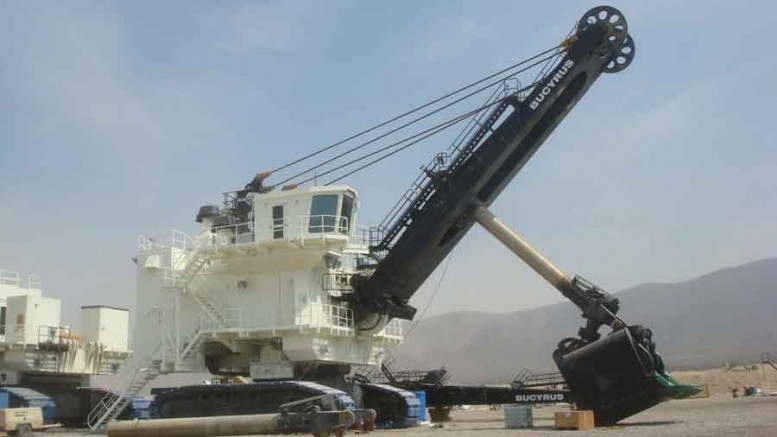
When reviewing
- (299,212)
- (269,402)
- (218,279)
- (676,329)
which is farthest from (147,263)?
(676,329)

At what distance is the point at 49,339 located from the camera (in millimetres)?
26562

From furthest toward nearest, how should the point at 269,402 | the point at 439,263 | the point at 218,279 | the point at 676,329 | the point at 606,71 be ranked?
the point at 676,329 → the point at 218,279 → the point at 439,263 → the point at 606,71 → the point at 269,402

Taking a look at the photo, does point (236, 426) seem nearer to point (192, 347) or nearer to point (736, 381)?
point (192, 347)

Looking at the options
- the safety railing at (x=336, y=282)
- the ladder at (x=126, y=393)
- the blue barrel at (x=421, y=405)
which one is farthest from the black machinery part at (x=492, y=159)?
the ladder at (x=126, y=393)

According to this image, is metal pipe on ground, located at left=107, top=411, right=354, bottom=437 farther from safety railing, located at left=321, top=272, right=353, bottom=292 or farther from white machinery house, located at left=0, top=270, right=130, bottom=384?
white machinery house, located at left=0, top=270, right=130, bottom=384

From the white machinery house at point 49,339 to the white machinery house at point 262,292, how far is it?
444 centimetres

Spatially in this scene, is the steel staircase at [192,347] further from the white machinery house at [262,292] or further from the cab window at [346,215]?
the cab window at [346,215]

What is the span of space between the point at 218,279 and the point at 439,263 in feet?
22.2

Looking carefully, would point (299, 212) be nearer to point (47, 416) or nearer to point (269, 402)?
point (269, 402)

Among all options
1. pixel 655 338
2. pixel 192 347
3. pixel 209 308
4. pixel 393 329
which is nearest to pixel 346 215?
pixel 393 329

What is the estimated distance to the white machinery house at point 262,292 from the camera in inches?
898

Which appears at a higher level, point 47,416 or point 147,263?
point 147,263

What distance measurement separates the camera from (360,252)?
2403 centimetres

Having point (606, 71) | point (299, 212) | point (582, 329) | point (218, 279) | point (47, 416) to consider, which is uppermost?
point (606, 71)
